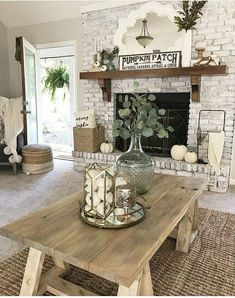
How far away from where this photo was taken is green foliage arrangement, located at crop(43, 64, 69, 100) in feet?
21.4

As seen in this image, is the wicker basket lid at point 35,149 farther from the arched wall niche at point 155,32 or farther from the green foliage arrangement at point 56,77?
the green foliage arrangement at point 56,77

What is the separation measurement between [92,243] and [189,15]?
117 inches

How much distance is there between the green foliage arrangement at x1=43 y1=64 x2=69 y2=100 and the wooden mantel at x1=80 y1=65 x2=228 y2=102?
290 centimetres

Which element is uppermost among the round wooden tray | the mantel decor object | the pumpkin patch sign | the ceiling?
the ceiling

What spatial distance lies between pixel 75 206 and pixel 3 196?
181 centimetres

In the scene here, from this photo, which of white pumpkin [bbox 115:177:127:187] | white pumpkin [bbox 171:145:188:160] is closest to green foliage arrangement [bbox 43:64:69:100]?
white pumpkin [bbox 171:145:188:160]

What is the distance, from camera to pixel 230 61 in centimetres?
319

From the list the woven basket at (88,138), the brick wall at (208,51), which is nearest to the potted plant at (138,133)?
the brick wall at (208,51)

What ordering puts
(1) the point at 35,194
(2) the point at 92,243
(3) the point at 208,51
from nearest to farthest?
(2) the point at 92,243, (1) the point at 35,194, (3) the point at 208,51

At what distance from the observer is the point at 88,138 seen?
3914mm

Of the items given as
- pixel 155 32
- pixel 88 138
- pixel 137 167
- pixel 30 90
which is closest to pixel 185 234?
pixel 137 167

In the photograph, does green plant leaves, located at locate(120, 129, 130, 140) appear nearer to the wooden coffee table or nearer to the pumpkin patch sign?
the wooden coffee table

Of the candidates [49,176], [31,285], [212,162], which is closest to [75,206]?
[31,285]

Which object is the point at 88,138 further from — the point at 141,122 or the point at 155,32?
the point at 141,122
